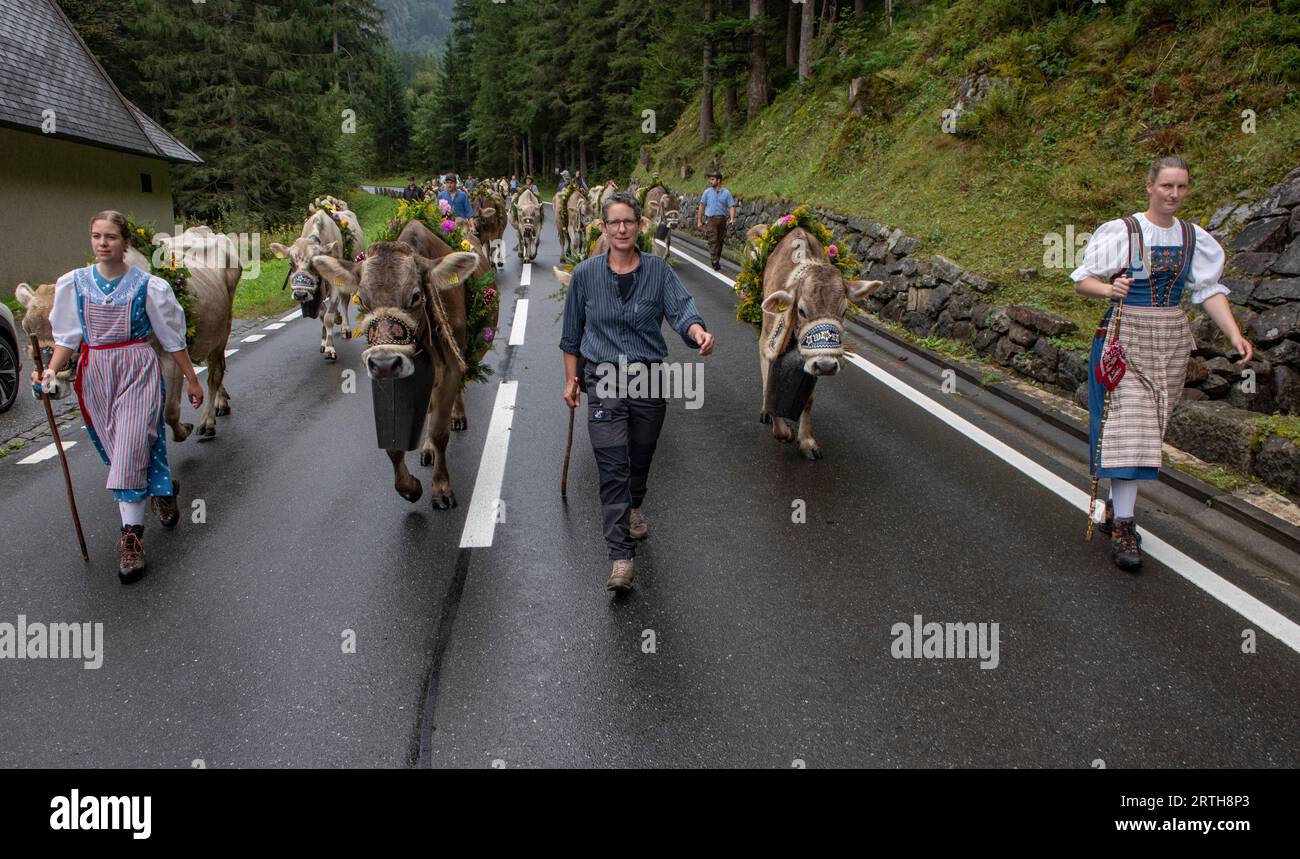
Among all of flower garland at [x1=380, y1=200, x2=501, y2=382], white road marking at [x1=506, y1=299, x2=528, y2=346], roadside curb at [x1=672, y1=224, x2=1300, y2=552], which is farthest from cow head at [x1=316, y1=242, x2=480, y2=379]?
white road marking at [x1=506, y1=299, x2=528, y2=346]

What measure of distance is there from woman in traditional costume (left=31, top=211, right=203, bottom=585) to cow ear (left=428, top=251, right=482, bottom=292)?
166 cm

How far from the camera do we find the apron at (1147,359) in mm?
4715

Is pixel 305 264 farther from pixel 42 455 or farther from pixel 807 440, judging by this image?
pixel 807 440

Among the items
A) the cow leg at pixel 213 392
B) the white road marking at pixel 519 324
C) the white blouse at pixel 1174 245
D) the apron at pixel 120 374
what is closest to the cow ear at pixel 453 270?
the apron at pixel 120 374

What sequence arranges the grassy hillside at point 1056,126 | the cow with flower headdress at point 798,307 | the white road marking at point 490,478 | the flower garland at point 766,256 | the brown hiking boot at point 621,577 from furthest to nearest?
the grassy hillside at point 1056,126, the flower garland at point 766,256, the cow with flower headdress at point 798,307, the white road marking at point 490,478, the brown hiking boot at point 621,577

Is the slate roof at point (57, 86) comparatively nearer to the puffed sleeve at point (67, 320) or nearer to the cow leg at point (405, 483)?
the puffed sleeve at point (67, 320)

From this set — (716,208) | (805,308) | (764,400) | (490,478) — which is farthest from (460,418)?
(716,208)

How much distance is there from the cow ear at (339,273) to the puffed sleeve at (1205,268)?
515 cm

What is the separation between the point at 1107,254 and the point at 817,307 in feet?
6.26

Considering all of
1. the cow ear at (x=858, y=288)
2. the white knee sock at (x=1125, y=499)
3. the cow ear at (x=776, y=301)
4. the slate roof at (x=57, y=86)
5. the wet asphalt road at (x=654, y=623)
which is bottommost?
the wet asphalt road at (x=654, y=623)

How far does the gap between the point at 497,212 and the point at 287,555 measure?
16836 mm

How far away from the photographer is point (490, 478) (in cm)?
640

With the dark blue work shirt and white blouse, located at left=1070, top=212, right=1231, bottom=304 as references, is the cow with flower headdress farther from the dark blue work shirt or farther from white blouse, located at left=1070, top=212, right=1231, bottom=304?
white blouse, located at left=1070, top=212, right=1231, bottom=304

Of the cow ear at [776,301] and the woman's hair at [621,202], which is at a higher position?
the woman's hair at [621,202]
